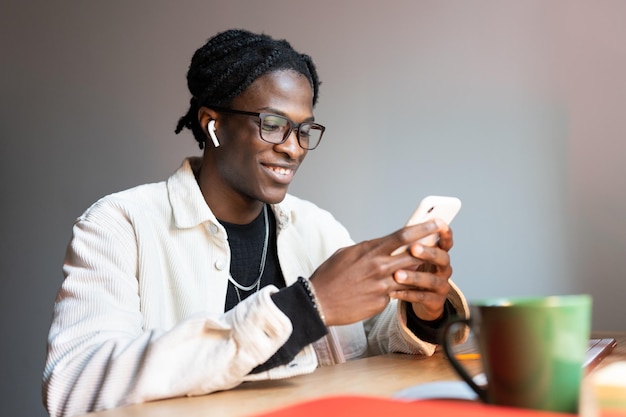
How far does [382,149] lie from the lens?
2.06m

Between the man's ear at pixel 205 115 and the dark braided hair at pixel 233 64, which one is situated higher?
the dark braided hair at pixel 233 64

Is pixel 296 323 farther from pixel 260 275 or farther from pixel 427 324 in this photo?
pixel 260 275

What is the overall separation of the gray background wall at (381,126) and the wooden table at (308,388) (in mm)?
801

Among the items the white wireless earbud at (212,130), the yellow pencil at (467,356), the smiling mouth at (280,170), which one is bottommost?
the yellow pencil at (467,356)

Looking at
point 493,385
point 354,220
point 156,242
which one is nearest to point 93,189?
point 354,220

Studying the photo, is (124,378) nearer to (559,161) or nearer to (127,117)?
(559,161)

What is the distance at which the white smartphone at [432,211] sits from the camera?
1.06m

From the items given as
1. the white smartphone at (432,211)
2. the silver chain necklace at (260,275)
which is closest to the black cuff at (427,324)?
the white smartphone at (432,211)

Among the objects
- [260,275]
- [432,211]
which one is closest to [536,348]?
[432,211]

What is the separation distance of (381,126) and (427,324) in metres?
0.94

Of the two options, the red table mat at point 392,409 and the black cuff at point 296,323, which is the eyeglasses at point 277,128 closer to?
the black cuff at point 296,323

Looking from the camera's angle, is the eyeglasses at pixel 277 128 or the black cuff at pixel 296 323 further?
the eyeglasses at pixel 277 128

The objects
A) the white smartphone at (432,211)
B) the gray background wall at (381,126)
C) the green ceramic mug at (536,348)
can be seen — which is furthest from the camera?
the gray background wall at (381,126)

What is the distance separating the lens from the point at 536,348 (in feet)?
1.75
